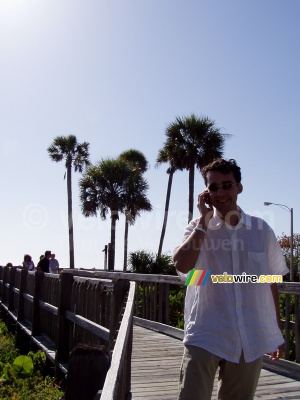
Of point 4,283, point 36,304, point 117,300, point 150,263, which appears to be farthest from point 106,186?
point 117,300

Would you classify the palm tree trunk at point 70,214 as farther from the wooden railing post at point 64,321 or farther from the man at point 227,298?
the man at point 227,298

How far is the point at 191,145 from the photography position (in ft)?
125

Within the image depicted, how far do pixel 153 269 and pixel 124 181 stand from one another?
904 inches

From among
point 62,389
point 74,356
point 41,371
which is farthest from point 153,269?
point 74,356

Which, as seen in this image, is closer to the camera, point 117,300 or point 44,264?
point 117,300

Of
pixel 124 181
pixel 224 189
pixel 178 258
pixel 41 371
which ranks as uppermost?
pixel 124 181

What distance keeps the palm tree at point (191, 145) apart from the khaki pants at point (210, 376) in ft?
110

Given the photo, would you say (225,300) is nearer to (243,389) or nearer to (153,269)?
(243,389)

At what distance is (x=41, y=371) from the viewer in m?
9.35

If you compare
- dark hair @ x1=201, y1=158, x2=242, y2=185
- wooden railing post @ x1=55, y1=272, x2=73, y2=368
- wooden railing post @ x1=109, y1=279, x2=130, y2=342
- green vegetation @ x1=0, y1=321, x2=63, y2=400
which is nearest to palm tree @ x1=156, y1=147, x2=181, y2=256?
green vegetation @ x1=0, y1=321, x2=63, y2=400

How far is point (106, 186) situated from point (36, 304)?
36291 millimetres

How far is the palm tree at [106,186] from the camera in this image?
47.5m

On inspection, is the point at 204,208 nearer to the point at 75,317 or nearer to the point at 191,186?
the point at 75,317

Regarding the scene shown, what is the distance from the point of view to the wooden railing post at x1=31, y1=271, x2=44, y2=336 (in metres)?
11.3
